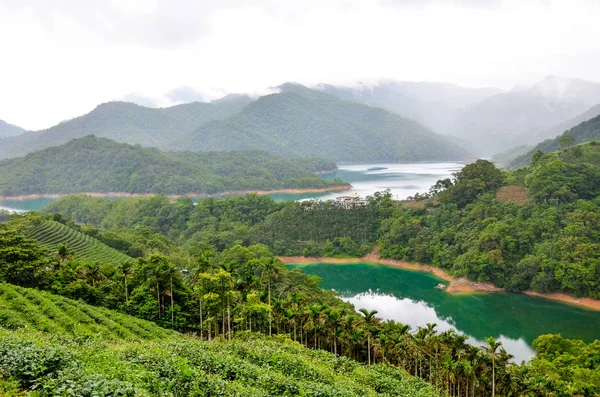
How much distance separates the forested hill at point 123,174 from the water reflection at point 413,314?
76.4 m

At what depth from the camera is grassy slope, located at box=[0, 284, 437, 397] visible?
8094 mm

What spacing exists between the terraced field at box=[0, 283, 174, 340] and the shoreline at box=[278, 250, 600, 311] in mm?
33201

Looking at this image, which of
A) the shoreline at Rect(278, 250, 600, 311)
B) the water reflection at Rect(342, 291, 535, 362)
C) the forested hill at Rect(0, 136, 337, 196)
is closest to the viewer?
the water reflection at Rect(342, 291, 535, 362)

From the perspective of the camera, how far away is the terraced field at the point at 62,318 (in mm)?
16641

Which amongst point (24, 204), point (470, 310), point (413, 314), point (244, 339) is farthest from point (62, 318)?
point (24, 204)

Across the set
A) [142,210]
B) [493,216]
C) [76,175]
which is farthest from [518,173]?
[76,175]

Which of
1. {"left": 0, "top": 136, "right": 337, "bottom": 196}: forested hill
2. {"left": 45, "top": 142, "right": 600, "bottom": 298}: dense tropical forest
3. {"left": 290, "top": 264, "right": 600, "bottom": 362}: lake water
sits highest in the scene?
{"left": 0, "top": 136, "right": 337, "bottom": 196}: forested hill

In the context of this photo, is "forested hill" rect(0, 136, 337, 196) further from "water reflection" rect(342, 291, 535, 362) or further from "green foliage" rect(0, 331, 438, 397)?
"green foliage" rect(0, 331, 438, 397)

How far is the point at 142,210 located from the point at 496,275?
56863 mm

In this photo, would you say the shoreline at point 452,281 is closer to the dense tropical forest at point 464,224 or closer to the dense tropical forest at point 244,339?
the dense tropical forest at point 464,224

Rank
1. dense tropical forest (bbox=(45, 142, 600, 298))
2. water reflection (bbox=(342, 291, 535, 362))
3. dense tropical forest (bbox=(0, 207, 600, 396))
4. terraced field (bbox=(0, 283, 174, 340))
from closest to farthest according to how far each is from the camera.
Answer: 1. dense tropical forest (bbox=(0, 207, 600, 396))
2. terraced field (bbox=(0, 283, 174, 340))
3. water reflection (bbox=(342, 291, 535, 362))
4. dense tropical forest (bbox=(45, 142, 600, 298))

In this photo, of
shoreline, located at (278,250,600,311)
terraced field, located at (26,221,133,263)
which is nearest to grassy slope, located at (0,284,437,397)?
terraced field, located at (26,221,133,263)

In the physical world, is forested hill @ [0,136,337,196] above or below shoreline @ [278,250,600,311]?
above

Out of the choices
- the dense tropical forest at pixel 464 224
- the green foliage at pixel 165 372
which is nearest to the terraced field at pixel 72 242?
the dense tropical forest at pixel 464 224
